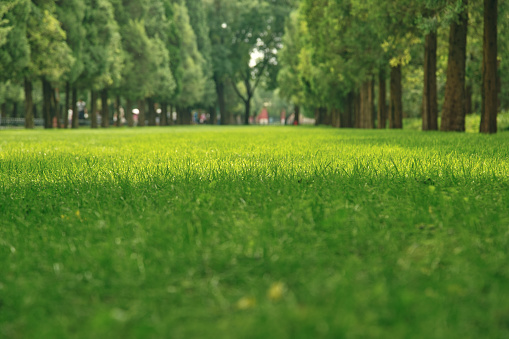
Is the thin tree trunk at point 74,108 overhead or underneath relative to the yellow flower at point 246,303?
overhead

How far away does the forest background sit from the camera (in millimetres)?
17719

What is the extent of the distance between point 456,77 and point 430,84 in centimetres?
294

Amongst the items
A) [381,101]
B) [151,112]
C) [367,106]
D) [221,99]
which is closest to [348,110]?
[367,106]

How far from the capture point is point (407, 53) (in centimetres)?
2208

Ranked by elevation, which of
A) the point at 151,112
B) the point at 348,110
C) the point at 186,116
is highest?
the point at 186,116

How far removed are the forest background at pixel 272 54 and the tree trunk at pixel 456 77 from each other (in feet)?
Answer: 0.11

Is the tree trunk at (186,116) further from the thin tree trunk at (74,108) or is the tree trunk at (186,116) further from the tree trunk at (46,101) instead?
the tree trunk at (46,101)

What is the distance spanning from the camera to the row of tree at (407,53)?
588 inches

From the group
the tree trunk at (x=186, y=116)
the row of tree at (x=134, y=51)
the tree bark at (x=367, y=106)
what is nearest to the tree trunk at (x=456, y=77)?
the tree bark at (x=367, y=106)

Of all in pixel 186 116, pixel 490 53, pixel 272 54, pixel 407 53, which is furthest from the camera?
pixel 186 116

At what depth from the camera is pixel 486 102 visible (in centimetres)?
1469

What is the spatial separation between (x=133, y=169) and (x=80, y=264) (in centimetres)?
398

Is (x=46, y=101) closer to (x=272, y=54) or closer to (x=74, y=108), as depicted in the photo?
(x=74, y=108)

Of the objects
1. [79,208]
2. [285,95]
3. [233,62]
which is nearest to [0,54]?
[79,208]
